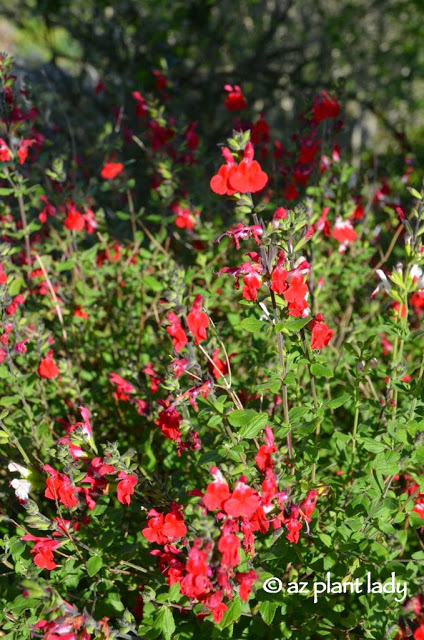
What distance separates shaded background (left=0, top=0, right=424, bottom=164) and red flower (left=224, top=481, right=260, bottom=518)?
3.99m

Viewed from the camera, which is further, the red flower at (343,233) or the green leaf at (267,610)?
the red flower at (343,233)

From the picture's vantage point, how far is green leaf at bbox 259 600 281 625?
5.01 ft

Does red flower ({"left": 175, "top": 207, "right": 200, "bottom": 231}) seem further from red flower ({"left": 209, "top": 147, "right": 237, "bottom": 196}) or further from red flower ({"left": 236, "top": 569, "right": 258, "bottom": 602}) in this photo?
red flower ({"left": 236, "top": 569, "right": 258, "bottom": 602})

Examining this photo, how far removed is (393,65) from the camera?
24.3 ft

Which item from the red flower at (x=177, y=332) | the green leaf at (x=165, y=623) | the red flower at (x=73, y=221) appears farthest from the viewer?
the red flower at (x=73, y=221)

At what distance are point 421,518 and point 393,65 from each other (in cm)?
699

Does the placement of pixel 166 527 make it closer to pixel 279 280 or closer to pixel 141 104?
pixel 279 280

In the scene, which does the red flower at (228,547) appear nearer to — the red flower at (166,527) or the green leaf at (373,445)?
the red flower at (166,527)

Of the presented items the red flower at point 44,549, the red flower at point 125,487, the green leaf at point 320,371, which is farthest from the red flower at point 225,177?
the red flower at point 44,549

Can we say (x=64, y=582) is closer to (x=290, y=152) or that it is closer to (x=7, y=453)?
(x=7, y=453)

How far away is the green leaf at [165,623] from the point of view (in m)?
1.52

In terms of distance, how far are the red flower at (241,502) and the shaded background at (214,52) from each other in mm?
3995

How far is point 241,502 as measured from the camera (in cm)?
133

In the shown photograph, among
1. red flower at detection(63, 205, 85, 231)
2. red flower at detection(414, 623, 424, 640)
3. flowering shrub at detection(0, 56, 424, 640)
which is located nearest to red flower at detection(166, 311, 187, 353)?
flowering shrub at detection(0, 56, 424, 640)
